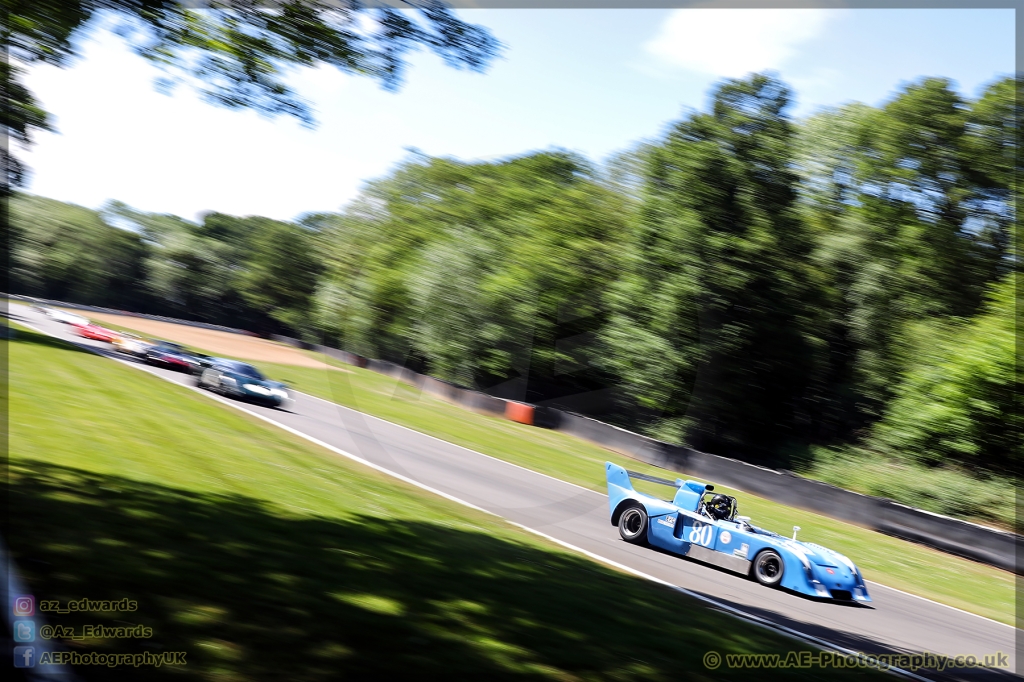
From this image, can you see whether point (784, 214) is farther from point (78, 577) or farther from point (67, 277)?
point (67, 277)

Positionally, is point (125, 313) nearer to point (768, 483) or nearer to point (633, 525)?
point (768, 483)

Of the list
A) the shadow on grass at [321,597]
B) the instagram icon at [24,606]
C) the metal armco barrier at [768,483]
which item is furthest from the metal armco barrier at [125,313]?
the instagram icon at [24,606]

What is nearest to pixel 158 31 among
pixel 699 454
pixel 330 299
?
pixel 330 299

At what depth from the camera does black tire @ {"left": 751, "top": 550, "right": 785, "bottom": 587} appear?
10.4 m

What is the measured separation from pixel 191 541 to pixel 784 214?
1028 inches

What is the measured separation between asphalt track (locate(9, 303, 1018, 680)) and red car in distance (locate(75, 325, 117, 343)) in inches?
757

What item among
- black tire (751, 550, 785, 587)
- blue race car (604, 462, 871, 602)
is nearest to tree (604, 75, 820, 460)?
blue race car (604, 462, 871, 602)

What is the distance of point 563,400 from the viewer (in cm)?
2186

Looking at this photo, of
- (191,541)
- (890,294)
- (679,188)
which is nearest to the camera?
(191,541)

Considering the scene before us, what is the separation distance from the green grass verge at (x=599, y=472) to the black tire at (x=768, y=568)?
348cm

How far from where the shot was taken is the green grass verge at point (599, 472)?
13.5 m

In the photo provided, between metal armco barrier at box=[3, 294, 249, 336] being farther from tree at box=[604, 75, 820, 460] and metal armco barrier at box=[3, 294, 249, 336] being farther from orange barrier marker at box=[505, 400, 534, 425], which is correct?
tree at box=[604, 75, 820, 460]

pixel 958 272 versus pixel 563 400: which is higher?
pixel 958 272

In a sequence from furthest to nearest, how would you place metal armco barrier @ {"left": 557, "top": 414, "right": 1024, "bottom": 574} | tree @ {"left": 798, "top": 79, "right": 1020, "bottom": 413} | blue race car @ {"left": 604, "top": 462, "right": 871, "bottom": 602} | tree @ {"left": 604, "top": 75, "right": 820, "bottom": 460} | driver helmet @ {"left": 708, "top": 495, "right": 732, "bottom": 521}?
tree @ {"left": 798, "top": 79, "right": 1020, "bottom": 413} → tree @ {"left": 604, "top": 75, "right": 820, "bottom": 460} → metal armco barrier @ {"left": 557, "top": 414, "right": 1024, "bottom": 574} → driver helmet @ {"left": 708, "top": 495, "right": 732, "bottom": 521} → blue race car @ {"left": 604, "top": 462, "right": 871, "bottom": 602}
